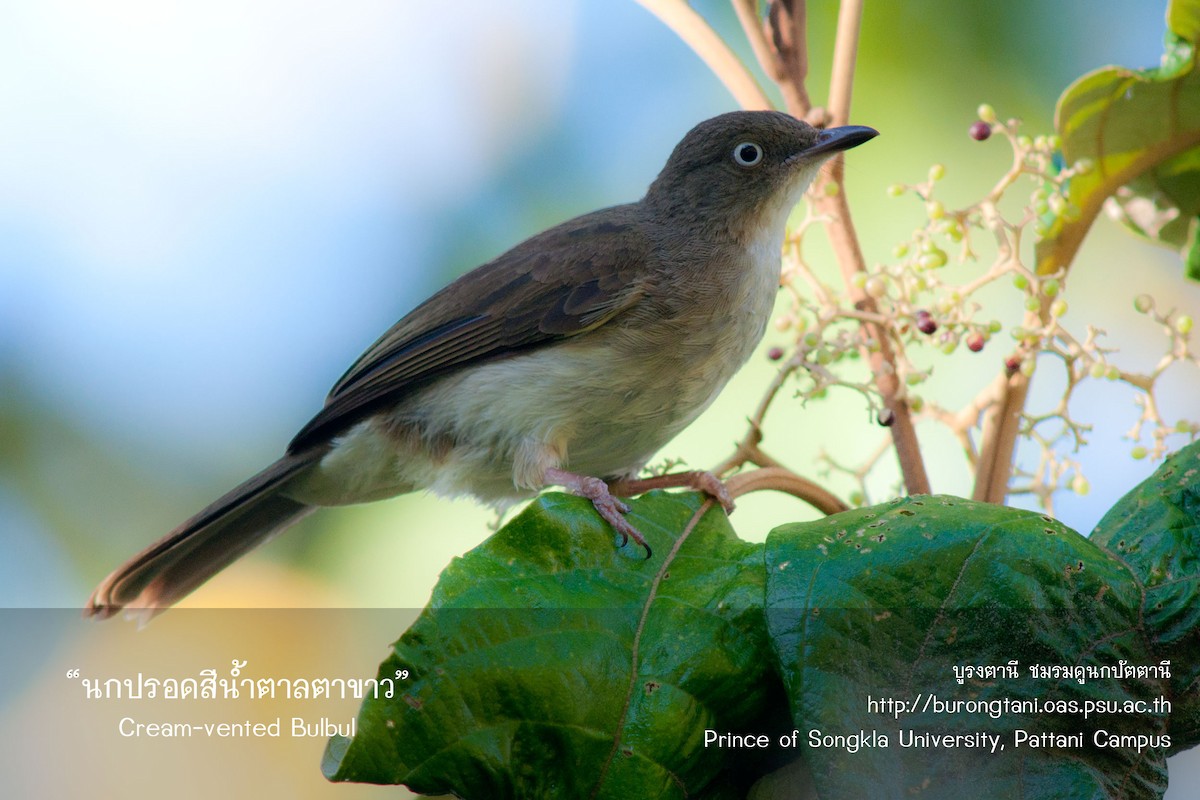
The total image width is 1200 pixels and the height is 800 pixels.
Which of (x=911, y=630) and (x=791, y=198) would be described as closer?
(x=911, y=630)

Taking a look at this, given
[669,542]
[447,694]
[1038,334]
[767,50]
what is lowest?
[447,694]

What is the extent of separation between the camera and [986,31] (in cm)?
482

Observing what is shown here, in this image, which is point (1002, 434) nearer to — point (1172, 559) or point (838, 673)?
point (1172, 559)

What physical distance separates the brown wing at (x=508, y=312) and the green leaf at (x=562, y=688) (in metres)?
1.56

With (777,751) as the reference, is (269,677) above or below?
above

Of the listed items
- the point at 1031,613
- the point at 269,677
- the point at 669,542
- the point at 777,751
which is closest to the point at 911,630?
the point at 1031,613

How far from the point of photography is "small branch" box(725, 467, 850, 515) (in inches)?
87.1

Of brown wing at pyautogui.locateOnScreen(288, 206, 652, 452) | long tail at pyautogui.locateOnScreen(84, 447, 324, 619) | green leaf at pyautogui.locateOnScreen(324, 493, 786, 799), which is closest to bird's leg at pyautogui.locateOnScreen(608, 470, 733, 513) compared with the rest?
green leaf at pyautogui.locateOnScreen(324, 493, 786, 799)

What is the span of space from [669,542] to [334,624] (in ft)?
7.38

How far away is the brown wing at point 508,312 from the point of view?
351cm

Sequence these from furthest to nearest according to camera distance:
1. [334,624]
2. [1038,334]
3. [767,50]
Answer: [334,624], [767,50], [1038,334]

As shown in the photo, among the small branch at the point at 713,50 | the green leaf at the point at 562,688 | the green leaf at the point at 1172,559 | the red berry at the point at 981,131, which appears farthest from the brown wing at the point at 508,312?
A: the green leaf at the point at 1172,559

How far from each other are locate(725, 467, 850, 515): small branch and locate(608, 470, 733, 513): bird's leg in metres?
0.02

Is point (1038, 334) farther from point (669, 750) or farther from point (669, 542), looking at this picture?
point (669, 750)
